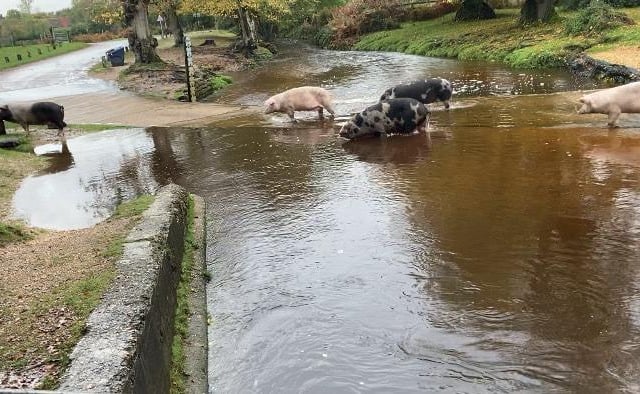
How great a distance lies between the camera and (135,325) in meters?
4.02

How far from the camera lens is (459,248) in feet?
20.2

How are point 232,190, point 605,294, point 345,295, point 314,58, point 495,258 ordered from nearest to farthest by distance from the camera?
point 605,294 → point 345,295 → point 495,258 → point 232,190 → point 314,58

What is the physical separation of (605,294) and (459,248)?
1.53 meters

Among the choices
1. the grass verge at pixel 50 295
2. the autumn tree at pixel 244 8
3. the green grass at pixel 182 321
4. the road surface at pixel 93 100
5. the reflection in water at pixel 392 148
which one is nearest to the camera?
the grass verge at pixel 50 295

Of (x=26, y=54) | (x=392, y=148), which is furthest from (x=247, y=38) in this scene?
(x=392, y=148)

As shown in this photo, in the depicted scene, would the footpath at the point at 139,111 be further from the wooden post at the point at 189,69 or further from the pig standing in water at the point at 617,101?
the pig standing in water at the point at 617,101

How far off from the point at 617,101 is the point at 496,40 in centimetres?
1684

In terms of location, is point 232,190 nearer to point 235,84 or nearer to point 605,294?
point 605,294

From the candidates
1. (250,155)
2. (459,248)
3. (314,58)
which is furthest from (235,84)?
(459,248)

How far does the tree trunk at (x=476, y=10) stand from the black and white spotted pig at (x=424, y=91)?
76.8ft

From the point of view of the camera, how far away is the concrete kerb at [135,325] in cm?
350

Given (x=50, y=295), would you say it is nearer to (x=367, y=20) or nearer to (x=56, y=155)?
(x=56, y=155)

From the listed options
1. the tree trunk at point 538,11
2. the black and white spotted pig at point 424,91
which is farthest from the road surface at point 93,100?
the tree trunk at point 538,11

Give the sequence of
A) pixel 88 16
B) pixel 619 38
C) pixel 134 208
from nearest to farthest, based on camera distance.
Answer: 1. pixel 134 208
2. pixel 619 38
3. pixel 88 16
